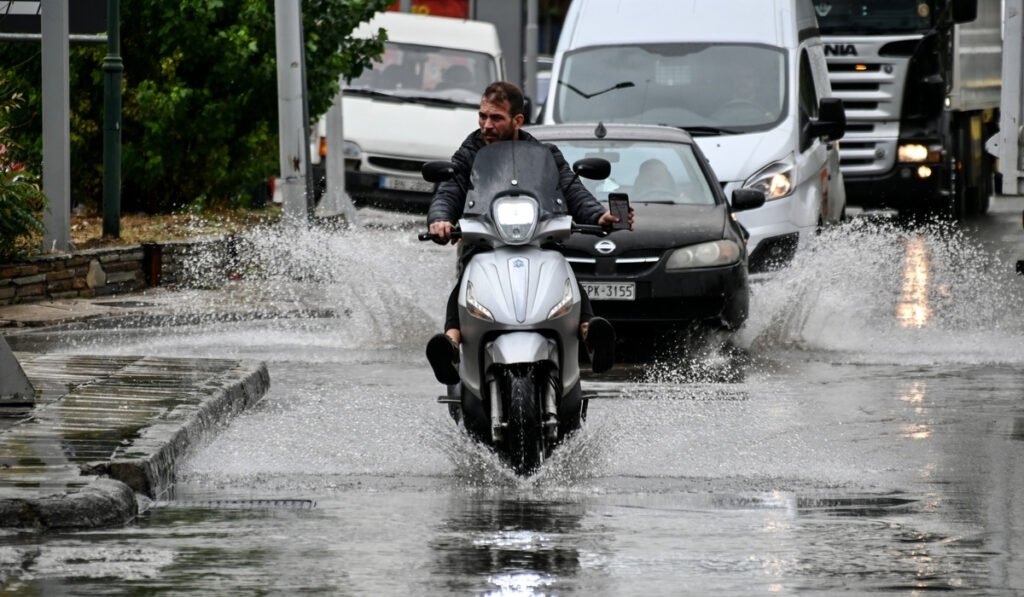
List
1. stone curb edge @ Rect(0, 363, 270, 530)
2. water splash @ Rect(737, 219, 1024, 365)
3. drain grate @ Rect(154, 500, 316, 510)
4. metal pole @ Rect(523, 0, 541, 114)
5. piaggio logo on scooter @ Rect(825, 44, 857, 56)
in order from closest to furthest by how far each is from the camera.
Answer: stone curb edge @ Rect(0, 363, 270, 530), drain grate @ Rect(154, 500, 316, 510), water splash @ Rect(737, 219, 1024, 365), piaggio logo on scooter @ Rect(825, 44, 857, 56), metal pole @ Rect(523, 0, 541, 114)

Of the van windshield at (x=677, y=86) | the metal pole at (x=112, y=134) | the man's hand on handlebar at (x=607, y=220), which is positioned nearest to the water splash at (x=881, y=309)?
the van windshield at (x=677, y=86)

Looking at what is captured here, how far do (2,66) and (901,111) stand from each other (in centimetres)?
1094

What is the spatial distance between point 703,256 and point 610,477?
5.13m

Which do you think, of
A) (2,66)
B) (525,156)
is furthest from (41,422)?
(2,66)

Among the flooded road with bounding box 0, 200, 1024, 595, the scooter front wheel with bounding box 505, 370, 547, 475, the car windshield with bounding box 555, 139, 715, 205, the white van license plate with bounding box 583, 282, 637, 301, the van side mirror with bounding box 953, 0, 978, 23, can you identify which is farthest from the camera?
the van side mirror with bounding box 953, 0, 978, 23

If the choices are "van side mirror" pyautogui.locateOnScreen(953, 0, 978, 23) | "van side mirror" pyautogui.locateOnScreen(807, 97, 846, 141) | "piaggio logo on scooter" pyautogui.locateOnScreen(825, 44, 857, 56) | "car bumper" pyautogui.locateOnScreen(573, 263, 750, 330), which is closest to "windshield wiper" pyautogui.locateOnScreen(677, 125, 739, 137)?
"van side mirror" pyautogui.locateOnScreen(807, 97, 846, 141)

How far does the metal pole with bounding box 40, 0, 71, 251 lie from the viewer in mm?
16891

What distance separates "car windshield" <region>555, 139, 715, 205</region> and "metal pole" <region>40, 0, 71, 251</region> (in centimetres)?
435

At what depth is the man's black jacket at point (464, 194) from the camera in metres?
8.79

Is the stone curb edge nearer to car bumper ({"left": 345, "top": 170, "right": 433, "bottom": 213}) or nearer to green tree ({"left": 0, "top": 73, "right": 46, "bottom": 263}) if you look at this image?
green tree ({"left": 0, "top": 73, "right": 46, "bottom": 263})

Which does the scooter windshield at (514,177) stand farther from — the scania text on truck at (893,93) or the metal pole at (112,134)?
the scania text on truck at (893,93)

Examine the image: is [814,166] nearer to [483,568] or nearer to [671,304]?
[671,304]

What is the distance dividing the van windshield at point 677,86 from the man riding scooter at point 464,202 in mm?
8688

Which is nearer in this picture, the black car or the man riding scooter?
the man riding scooter
